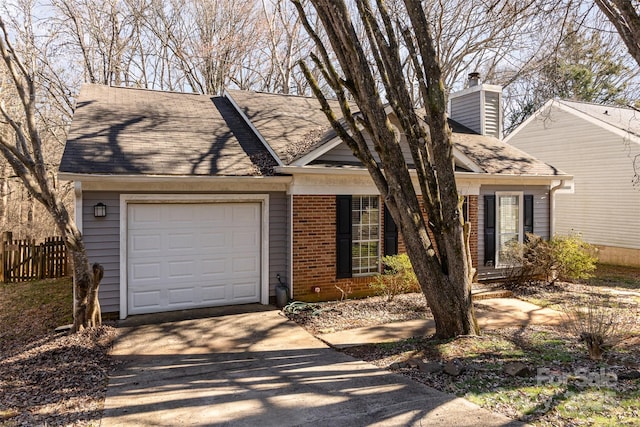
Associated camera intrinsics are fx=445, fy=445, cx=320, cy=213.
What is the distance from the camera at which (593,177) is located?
49.2 feet

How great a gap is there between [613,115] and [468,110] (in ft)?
20.6

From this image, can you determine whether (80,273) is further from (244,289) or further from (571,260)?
(571,260)

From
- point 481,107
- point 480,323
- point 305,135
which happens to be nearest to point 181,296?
point 305,135

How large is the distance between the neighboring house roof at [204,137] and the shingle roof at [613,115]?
4.69 m

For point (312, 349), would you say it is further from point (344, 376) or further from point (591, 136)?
point (591, 136)

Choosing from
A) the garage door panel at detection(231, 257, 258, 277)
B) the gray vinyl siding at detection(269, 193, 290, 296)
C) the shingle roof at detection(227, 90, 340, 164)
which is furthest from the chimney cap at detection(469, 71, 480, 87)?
the garage door panel at detection(231, 257, 258, 277)

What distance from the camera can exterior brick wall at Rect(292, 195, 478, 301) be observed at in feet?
28.2

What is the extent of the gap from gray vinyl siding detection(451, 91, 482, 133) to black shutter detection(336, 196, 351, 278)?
664 centimetres

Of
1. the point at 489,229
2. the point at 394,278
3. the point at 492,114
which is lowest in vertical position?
the point at 394,278

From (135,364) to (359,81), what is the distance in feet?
15.4

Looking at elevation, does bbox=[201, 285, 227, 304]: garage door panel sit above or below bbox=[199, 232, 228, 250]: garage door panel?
below

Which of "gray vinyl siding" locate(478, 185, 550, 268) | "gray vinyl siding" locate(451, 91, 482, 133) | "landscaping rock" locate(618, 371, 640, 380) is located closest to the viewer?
"landscaping rock" locate(618, 371, 640, 380)

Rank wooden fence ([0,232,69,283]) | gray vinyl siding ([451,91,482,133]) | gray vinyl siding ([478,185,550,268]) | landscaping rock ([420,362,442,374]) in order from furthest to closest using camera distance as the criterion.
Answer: gray vinyl siding ([451,91,482,133])
wooden fence ([0,232,69,283])
gray vinyl siding ([478,185,550,268])
landscaping rock ([420,362,442,374])

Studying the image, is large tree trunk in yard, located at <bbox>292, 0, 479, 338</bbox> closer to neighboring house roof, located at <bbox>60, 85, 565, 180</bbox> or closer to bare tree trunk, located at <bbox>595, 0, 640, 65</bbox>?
bare tree trunk, located at <bbox>595, 0, 640, 65</bbox>
